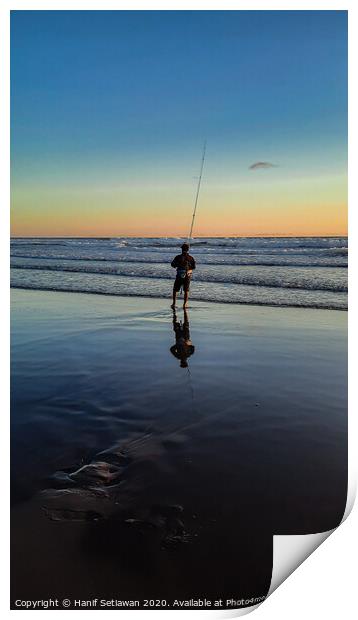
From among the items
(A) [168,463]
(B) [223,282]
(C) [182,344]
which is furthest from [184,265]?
(A) [168,463]

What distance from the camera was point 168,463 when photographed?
336cm

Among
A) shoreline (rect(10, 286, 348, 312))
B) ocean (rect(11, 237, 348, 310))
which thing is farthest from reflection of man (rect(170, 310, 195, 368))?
ocean (rect(11, 237, 348, 310))

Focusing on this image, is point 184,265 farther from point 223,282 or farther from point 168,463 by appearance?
point 168,463

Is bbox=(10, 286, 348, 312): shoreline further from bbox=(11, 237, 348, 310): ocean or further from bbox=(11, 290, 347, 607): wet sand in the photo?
bbox=(11, 290, 347, 607): wet sand

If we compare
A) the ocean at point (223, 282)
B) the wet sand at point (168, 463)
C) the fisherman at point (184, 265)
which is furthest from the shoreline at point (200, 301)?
the wet sand at point (168, 463)

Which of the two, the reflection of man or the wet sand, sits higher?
the reflection of man

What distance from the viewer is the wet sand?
245 centimetres

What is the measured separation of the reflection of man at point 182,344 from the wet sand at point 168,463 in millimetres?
54

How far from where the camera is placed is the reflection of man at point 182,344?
620 cm

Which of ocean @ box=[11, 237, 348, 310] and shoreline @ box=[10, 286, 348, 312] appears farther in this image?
ocean @ box=[11, 237, 348, 310]

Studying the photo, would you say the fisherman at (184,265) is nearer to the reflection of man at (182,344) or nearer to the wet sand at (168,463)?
A: the reflection of man at (182,344)

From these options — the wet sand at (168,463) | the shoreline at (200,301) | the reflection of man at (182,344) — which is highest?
the shoreline at (200,301)

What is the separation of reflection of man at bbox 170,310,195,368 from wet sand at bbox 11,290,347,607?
0.18 ft
